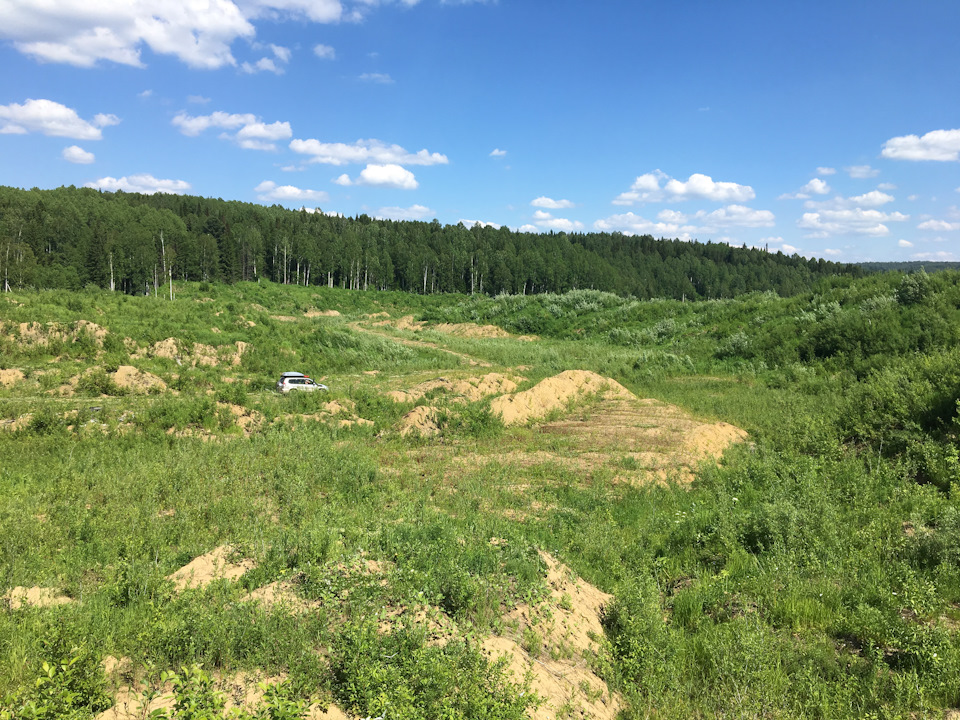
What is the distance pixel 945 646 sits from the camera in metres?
5.64

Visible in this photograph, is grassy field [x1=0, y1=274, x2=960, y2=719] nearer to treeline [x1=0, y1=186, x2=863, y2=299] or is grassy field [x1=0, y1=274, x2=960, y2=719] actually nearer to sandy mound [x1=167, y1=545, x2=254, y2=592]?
sandy mound [x1=167, y1=545, x2=254, y2=592]

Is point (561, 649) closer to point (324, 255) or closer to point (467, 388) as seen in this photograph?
point (467, 388)

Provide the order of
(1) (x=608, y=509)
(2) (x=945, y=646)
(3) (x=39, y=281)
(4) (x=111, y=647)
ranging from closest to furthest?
(4) (x=111, y=647) → (2) (x=945, y=646) → (1) (x=608, y=509) → (3) (x=39, y=281)

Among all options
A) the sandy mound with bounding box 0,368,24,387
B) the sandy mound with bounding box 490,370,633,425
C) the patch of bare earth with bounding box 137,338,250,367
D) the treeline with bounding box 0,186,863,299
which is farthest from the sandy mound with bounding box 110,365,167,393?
the treeline with bounding box 0,186,863,299

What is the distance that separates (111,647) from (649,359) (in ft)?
93.4

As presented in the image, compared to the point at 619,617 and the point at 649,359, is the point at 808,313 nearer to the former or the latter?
the point at 649,359

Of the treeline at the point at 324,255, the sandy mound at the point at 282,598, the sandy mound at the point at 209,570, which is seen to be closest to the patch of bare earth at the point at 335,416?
the sandy mound at the point at 209,570

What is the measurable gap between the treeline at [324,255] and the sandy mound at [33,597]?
72.5 meters

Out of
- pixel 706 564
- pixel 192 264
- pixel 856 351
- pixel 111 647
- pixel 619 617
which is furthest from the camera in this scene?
pixel 192 264

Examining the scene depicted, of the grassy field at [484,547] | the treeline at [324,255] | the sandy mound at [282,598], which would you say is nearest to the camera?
the grassy field at [484,547]

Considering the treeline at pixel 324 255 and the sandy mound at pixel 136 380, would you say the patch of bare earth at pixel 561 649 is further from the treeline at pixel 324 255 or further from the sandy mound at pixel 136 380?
the treeline at pixel 324 255

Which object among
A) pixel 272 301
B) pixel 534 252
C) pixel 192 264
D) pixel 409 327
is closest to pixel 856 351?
pixel 409 327

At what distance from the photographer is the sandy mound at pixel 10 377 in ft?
62.0

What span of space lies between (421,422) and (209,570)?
986 cm
